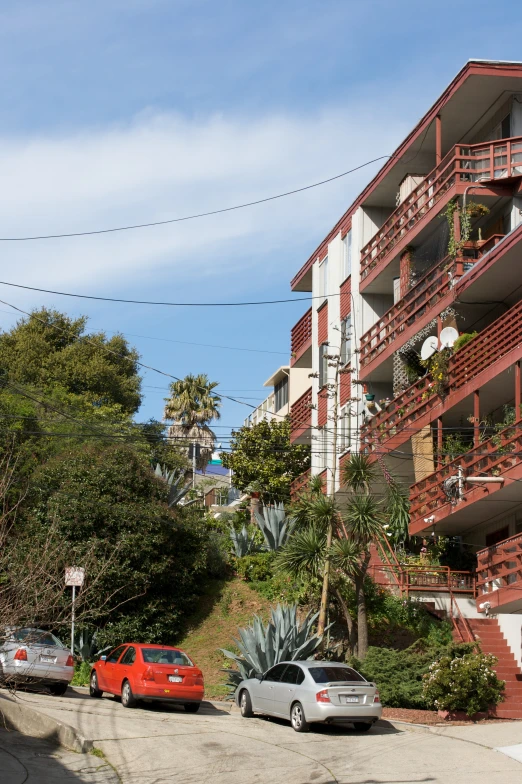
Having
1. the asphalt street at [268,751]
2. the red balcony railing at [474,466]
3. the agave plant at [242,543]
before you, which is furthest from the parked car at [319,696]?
the agave plant at [242,543]

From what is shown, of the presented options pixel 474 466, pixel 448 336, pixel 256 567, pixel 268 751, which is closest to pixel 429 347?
pixel 448 336

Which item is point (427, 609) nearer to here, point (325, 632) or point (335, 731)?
point (325, 632)

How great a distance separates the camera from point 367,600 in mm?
28906

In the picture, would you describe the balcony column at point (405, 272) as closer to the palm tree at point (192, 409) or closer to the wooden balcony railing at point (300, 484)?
the wooden balcony railing at point (300, 484)

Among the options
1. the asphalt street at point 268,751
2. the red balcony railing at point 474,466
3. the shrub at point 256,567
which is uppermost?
the red balcony railing at point 474,466

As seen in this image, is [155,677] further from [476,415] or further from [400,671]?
[476,415]

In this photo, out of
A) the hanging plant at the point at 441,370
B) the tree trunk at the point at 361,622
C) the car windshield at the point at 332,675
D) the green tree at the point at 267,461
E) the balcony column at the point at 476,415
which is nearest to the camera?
the car windshield at the point at 332,675

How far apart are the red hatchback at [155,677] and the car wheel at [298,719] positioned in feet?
8.98

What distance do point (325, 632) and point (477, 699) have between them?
5154mm

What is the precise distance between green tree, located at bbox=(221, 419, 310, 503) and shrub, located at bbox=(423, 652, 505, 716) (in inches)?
801

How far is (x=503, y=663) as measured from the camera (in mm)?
25250

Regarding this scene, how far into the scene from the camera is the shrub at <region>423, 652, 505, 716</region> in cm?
2177

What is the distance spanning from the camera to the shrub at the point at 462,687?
21.8 metres

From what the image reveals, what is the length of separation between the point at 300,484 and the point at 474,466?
1359 centimetres
